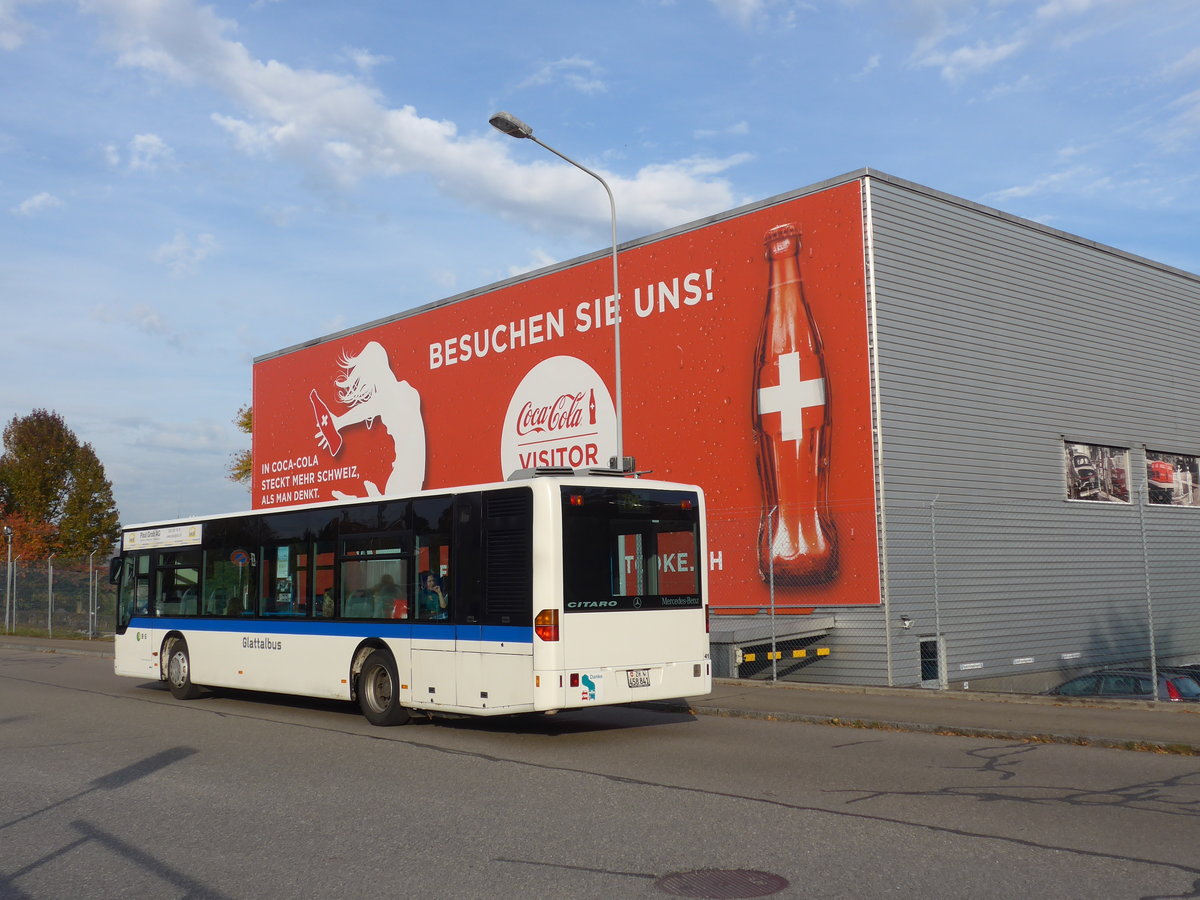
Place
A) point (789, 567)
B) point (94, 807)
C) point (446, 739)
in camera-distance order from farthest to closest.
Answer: point (789, 567), point (446, 739), point (94, 807)

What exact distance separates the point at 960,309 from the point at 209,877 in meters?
18.5

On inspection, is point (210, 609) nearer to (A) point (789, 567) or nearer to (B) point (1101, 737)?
(A) point (789, 567)

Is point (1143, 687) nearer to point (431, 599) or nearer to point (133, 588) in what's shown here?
point (431, 599)

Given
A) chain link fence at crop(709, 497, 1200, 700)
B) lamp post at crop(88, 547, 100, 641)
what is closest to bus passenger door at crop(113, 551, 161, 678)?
chain link fence at crop(709, 497, 1200, 700)

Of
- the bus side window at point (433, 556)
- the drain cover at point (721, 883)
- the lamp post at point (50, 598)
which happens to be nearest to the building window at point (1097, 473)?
the bus side window at point (433, 556)

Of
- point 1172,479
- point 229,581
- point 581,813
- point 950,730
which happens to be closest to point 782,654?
point 950,730

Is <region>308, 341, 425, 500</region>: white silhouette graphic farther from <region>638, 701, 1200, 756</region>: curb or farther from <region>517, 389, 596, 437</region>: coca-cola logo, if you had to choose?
<region>638, 701, 1200, 756</region>: curb

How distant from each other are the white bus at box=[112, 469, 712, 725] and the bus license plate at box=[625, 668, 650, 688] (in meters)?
0.02

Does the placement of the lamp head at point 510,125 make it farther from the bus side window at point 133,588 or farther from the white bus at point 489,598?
the bus side window at point 133,588

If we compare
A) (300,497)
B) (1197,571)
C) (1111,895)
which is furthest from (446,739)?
(300,497)

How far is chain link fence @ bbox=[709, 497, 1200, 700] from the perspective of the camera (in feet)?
64.5

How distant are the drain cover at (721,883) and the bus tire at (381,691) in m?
7.68

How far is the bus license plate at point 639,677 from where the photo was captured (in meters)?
12.3

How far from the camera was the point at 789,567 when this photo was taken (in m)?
21.1
